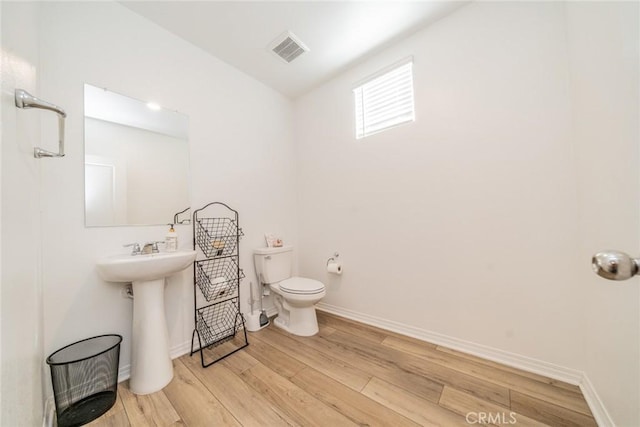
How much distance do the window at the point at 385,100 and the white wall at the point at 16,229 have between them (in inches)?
77.3

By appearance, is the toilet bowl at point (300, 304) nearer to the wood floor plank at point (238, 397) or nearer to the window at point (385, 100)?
the wood floor plank at point (238, 397)

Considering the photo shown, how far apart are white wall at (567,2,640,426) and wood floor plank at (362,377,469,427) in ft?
2.04

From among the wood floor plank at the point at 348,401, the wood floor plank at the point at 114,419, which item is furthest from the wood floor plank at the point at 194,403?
the wood floor plank at the point at 348,401

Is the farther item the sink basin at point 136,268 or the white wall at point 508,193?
the sink basin at point 136,268

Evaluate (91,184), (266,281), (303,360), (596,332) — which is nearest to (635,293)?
(596,332)

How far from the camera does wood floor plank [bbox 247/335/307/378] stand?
1457 millimetres

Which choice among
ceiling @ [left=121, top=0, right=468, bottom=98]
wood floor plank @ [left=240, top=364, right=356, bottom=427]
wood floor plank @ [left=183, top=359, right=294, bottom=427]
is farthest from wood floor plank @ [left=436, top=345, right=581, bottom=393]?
ceiling @ [left=121, top=0, right=468, bottom=98]

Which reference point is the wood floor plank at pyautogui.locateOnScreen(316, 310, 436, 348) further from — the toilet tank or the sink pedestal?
the sink pedestal

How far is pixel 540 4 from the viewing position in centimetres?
133

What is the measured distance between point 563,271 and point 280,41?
2486 millimetres

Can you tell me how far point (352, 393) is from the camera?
125 cm

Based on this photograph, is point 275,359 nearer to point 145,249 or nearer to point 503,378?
point 145,249

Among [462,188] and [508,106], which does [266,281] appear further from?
[508,106]

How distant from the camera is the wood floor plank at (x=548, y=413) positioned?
105 centimetres
